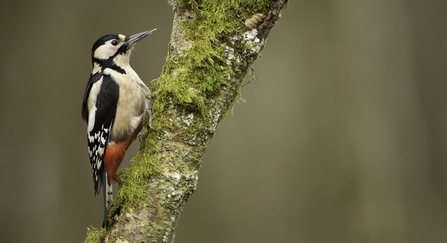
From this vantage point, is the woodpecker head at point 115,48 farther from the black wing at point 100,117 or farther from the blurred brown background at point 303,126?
the blurred brown background at point 303,126

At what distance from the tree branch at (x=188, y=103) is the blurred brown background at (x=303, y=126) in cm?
237

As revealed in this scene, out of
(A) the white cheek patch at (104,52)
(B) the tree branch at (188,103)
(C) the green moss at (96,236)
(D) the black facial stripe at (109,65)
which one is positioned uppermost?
(A) the white cheek patch at (104,52)

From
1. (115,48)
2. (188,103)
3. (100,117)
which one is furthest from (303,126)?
(188,103)

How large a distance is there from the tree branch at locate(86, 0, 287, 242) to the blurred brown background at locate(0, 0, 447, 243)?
7.77ft

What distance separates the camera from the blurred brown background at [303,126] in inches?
176

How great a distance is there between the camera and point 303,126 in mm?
4578

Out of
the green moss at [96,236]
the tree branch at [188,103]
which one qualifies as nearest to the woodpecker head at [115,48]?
the tree branch at [188,103]

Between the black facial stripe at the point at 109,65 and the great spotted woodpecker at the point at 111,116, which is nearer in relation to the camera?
the great spotted woodpecker at the point at 111,116

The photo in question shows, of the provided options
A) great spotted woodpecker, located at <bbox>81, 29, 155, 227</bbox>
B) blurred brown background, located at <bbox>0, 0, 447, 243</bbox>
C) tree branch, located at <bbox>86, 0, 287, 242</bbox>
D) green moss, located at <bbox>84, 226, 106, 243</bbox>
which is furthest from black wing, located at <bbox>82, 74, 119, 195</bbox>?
blurred brown background, located at <bbox>0, 0, 447, 243</bbox>

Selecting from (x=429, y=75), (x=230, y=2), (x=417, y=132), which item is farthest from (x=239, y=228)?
(x=230, y=2)

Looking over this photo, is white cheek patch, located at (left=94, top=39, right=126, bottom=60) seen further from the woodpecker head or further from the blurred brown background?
the blurred brown background

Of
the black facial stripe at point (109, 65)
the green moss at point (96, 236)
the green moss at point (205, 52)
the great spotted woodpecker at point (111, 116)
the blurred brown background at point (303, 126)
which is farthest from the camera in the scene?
the blurred brown background at point (303, 126)

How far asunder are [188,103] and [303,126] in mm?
2706

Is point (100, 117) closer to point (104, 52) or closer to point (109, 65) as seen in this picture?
point (109, 65)
